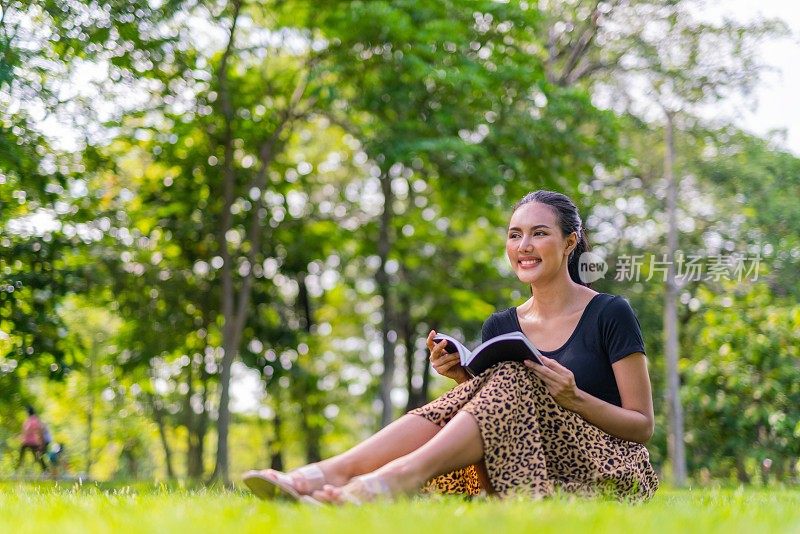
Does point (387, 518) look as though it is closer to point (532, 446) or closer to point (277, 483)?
point (277, 483)

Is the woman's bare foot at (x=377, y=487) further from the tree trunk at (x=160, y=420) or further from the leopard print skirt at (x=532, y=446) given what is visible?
the tree trunk at (x=160, y=420)

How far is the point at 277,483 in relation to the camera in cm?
288

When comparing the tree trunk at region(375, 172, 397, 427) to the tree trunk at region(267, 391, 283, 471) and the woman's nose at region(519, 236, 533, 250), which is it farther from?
the woman's nose at region(519, 236, 533, 250)

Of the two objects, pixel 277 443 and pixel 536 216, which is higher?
pixel 536 216

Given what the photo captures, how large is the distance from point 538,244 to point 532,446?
957 millimetres

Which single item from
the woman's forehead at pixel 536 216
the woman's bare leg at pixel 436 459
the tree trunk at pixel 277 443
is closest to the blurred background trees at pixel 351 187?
the tree trunk at pixel 277 443

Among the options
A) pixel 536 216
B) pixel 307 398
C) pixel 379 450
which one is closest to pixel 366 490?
pixel 379 450

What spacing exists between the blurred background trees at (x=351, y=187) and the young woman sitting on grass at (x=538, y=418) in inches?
242

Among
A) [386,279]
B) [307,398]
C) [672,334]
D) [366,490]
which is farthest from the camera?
[307,398]

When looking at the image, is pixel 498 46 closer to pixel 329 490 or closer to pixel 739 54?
pixel 739 54

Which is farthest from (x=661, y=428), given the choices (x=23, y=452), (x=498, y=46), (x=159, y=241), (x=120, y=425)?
(x=120, y=425)

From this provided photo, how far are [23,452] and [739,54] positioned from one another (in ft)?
43.4

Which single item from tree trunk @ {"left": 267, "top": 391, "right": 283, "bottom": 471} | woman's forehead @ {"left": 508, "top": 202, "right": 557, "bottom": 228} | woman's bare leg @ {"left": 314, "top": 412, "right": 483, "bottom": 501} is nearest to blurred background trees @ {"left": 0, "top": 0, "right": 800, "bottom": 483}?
tree trunk @ {"left": 267, "top": 391, "right": 283, "bottom": 471}

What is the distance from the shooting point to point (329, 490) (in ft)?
9.36
